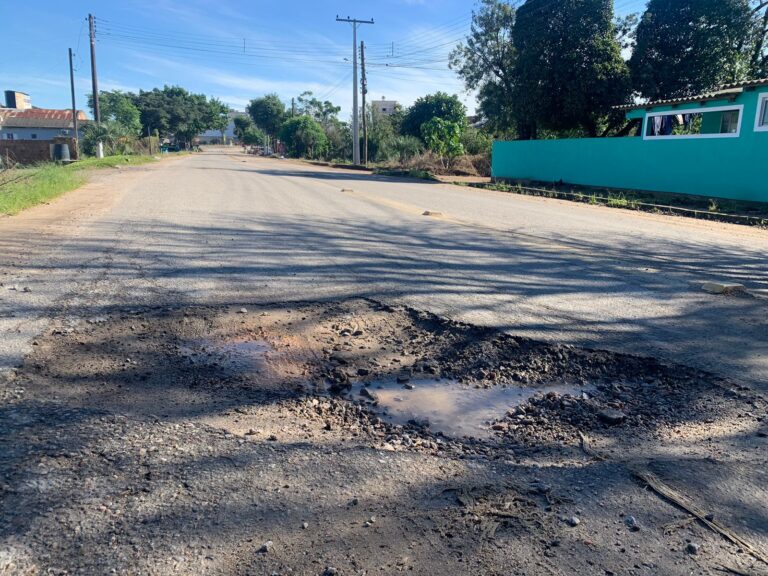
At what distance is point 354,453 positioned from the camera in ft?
9.62

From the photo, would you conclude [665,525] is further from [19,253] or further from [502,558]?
[19,253]

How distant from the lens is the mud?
220cm

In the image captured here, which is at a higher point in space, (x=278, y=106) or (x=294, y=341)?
(x=278, y=106)

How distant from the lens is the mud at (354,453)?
7.22 ft

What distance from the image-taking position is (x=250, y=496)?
2498 mm

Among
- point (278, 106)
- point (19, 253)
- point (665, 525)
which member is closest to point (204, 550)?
point (665, 525)

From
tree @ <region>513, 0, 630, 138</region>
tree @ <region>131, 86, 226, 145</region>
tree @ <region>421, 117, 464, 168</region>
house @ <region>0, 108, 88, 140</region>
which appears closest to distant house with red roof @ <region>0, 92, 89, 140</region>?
house @ <region>0, 108, 88, 140</region>

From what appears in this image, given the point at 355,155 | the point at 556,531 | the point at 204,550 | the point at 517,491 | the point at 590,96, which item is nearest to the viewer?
the point at 204,550

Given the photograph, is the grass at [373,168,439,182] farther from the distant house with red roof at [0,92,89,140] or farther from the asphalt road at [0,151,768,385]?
the distant house with red roof at [0,92,89,140]

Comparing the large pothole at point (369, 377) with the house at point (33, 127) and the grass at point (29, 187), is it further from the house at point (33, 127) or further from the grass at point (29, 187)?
the house at point (33, 127)

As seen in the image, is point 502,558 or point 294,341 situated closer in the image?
point 502,558

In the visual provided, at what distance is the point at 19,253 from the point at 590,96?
23.6 metres

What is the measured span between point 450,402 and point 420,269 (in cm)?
369

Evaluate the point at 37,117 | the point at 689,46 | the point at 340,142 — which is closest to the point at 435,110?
the point at 340,142
